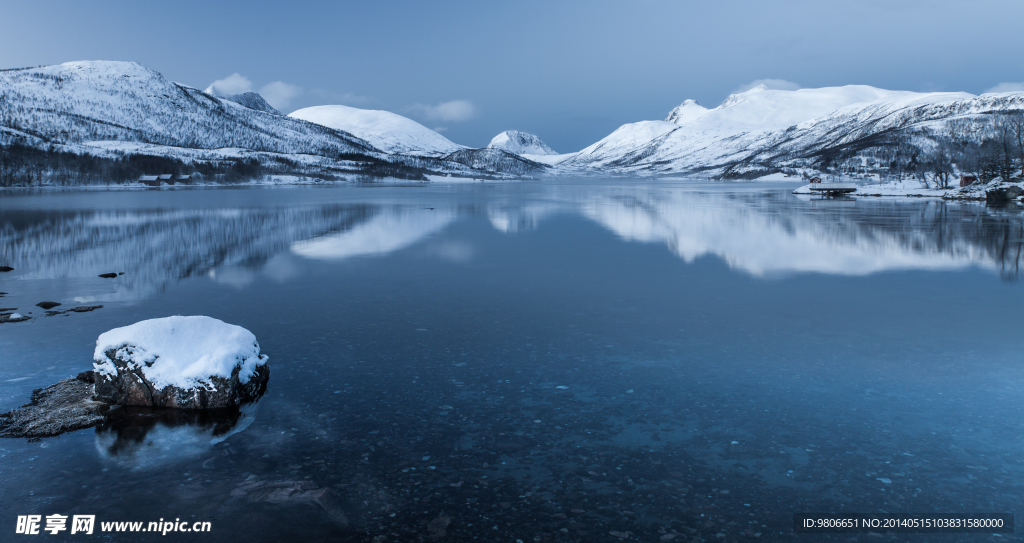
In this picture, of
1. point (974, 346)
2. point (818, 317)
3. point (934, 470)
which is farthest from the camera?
point (818, 317)

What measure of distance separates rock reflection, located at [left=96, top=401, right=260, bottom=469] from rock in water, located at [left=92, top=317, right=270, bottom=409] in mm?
149

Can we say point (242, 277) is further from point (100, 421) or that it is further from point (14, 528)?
point (14, 528)

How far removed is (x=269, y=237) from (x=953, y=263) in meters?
26.7

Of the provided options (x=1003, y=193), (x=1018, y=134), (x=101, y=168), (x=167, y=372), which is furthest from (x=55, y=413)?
(x=101, y=168)

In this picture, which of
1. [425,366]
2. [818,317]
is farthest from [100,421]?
[818,317]

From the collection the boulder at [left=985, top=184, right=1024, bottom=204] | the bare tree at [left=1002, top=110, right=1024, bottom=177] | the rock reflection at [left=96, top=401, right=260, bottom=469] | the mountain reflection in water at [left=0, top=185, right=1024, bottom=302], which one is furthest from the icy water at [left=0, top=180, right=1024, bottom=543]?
the bare tree at [left=1002, top=110, right=1024, bottom=177]

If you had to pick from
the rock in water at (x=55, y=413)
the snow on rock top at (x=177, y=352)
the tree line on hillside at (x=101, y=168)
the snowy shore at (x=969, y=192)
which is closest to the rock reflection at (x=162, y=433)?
the rock in water at (x=55, y=413)

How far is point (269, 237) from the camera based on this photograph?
28062mm

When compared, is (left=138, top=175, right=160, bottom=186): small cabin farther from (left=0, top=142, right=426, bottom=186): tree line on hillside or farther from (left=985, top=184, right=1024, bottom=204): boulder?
(left=985, top=184, right=1024, bottom=204): boulder

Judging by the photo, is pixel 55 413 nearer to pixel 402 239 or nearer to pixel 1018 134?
pixel 402 239

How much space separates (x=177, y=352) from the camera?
8273 millimetres

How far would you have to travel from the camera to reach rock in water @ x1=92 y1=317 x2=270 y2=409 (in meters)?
8.00

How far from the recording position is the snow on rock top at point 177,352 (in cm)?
806

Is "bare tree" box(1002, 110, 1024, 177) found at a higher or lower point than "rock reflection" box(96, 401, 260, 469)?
higher
